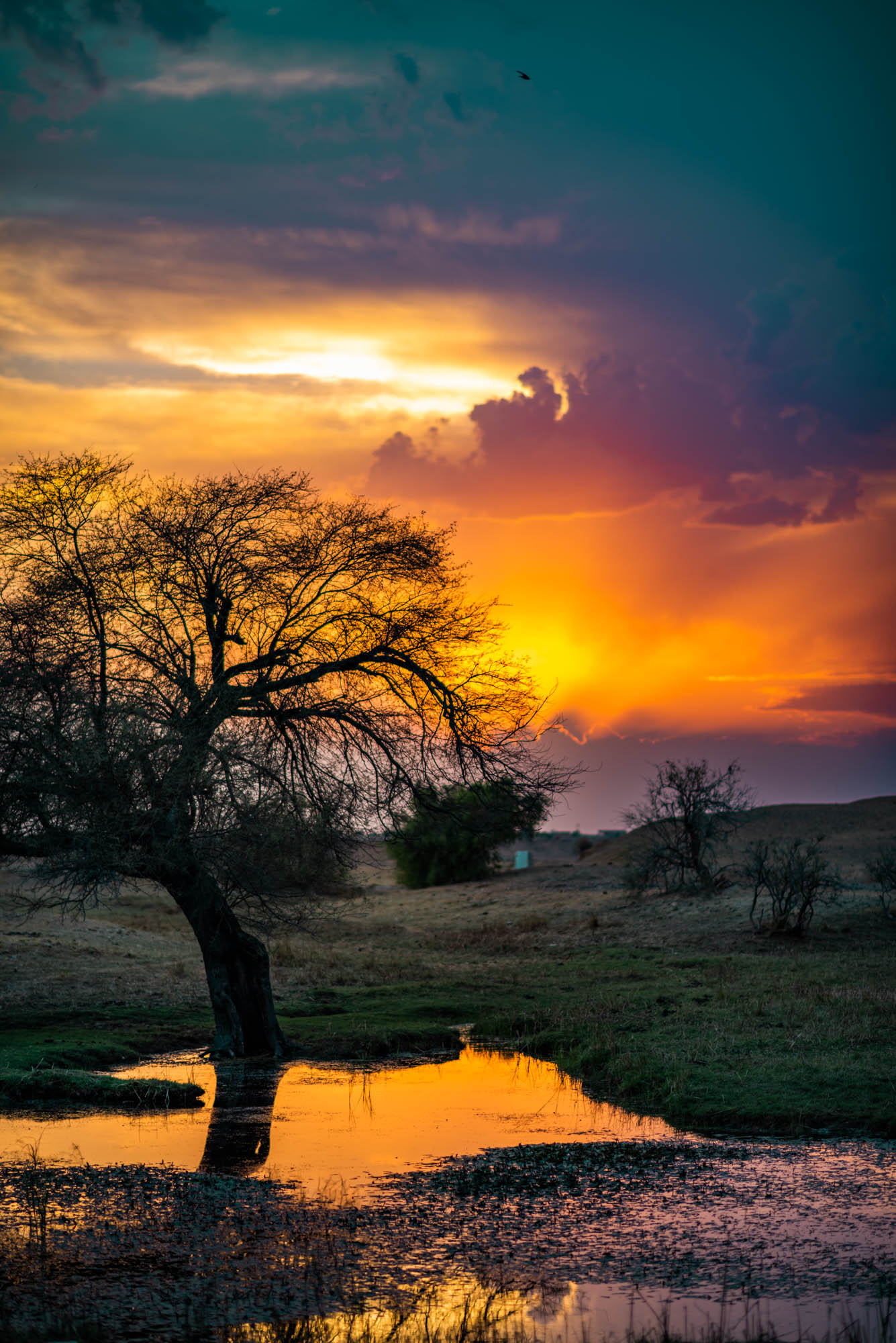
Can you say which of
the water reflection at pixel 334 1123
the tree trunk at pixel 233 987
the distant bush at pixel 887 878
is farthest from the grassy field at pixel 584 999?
the water reflection at pixel 334 1123

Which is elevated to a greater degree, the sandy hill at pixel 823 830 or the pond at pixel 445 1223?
the sandy hill at pixel 823 830

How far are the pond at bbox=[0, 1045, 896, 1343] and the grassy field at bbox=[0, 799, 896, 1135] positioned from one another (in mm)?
1883

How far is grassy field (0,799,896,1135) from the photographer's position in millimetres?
16531

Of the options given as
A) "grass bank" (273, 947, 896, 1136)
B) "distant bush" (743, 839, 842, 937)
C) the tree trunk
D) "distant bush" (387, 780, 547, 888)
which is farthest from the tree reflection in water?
"distant bush" (743, 839, 842, 937)

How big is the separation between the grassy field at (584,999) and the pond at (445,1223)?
188cm

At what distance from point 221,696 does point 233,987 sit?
5152mm

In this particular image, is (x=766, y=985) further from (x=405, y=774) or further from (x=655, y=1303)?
(x=655, y=1303)

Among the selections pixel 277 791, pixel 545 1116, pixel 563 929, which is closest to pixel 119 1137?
pixel 545 1116

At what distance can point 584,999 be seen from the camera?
26.1m

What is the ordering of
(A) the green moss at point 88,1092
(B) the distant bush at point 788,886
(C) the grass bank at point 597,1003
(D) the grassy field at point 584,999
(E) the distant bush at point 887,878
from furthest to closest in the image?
1. (E) the distant bush at point 887,878
2. (B) the distant bush at point 788,886
3. (D) the grassy field at point 584,999
4. (C) the grass bank at point 597,1003
5. (A) the green moss at point 88,1092

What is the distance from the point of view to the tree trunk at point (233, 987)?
20078mm

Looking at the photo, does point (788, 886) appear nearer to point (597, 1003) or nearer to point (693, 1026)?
point (597, 1003)

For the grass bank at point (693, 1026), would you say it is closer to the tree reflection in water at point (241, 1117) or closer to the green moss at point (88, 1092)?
the tree reflection in water at point (241, 1117)

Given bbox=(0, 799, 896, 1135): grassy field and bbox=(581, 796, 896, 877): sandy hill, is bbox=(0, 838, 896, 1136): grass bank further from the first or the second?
bbox=(581, 796, 896, 877): sandy hill
